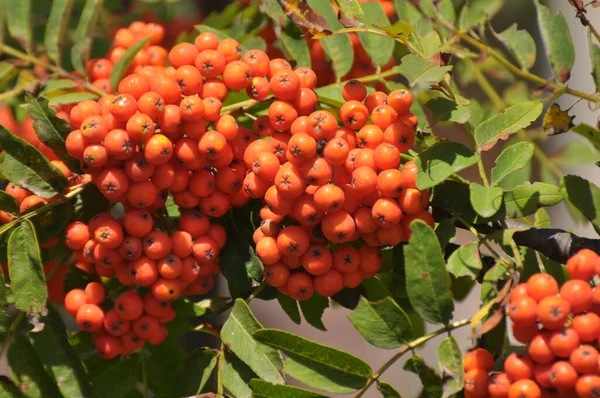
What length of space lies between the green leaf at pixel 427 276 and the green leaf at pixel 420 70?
0.23 m

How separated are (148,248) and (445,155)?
1.81 ft

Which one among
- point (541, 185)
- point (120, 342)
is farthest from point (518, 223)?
point (120, 342)

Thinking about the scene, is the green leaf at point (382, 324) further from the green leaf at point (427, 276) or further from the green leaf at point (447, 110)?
the green leaf at point (447, 110)

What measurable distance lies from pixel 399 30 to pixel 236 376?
68cm

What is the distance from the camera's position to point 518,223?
1278 millimetres

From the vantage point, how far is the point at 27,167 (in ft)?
4.46

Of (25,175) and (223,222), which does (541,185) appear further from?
(25,175)

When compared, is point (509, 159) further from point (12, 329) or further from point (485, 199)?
point (12, 329)

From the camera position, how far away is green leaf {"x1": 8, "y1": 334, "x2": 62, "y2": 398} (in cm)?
146

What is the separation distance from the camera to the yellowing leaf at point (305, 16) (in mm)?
1319

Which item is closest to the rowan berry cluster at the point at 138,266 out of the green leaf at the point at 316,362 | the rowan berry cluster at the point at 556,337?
the green leaf at the point at 316,362

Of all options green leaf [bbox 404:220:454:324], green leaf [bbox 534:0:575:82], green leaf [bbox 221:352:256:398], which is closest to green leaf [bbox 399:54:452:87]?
green leaf [bbox 404:220:454:324]

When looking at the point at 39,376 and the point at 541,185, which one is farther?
the point at 39,376

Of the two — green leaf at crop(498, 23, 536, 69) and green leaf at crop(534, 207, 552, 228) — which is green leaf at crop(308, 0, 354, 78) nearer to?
green leaf at crop(498, 23, 536, 69)
